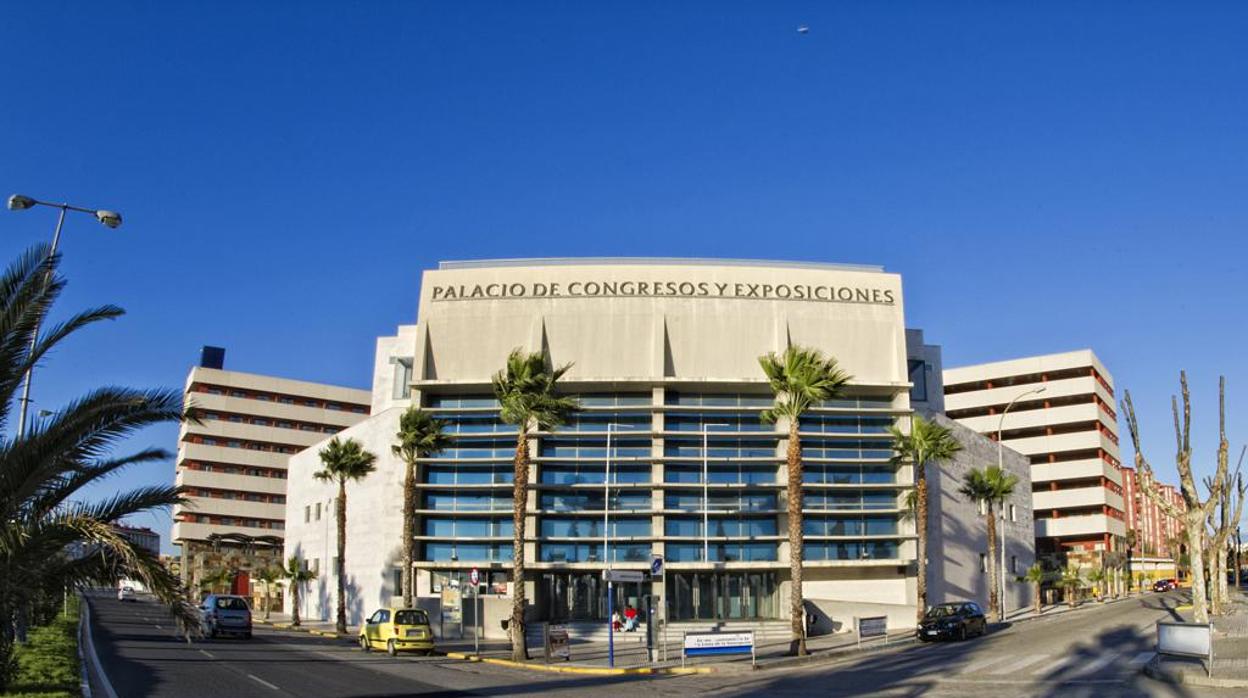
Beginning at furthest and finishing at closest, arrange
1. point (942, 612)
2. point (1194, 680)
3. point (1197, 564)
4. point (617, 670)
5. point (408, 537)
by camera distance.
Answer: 1. point (408, 537)
2. point (942, 612)
3. point (1197, 564)
4. point (617, 670)
5. point (1194, 680)

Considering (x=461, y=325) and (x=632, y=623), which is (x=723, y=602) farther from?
(x=461, y=325)

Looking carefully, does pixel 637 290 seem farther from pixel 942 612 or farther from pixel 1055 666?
pixel 1055 666

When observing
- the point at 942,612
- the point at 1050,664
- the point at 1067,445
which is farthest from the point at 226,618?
the point at 1067,445

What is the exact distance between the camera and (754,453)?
52781mm

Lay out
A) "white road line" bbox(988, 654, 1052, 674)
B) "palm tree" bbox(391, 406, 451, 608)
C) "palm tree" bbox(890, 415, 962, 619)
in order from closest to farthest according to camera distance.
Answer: "white road line" bbox(988, 654, 1052, 674) < "palm tree" bbox(391, 406, 451, 608) < "palm tree" bbox(890, 415, 962, 619)

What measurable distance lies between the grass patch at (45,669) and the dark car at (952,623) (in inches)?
1140

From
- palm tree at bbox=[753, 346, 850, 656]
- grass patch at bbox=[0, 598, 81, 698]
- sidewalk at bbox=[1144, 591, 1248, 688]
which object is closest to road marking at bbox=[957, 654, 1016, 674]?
sidewalk at bbox=[1144, 591, 1248, 688]

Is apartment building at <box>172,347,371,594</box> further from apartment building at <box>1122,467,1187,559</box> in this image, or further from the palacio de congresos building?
apartment building at <box>1122,467,1187,559</box>

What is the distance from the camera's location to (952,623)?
3916 cm

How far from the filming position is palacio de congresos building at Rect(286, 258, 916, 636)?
51906mm

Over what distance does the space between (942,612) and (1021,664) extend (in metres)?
13.0

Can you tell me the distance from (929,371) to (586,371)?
75.6 feet

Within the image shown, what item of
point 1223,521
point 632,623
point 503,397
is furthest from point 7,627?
point 1223,521

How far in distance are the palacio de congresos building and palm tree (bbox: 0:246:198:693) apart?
120 feet
